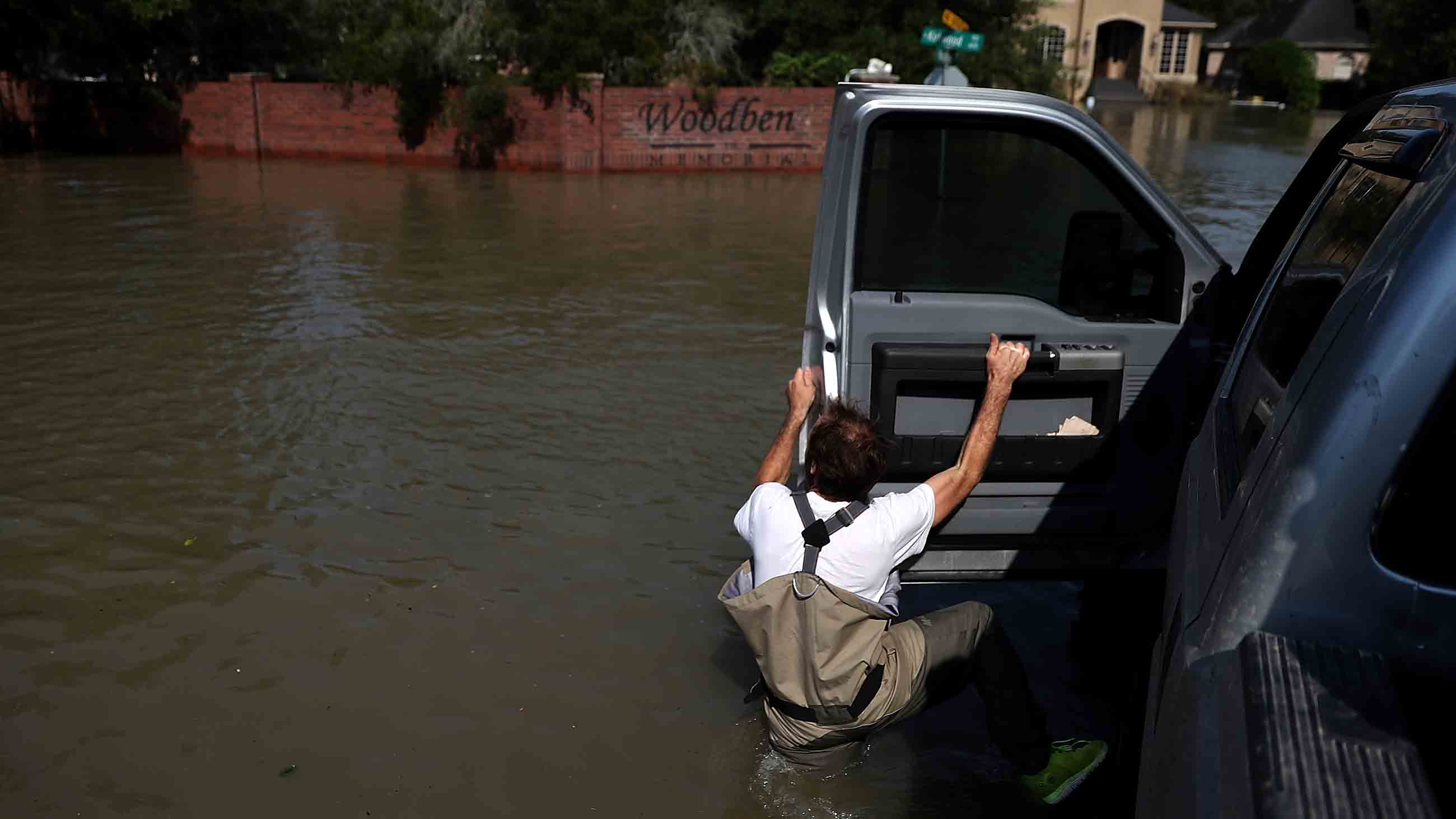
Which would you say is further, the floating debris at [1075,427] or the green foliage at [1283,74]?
the green foliage at [1283,74]

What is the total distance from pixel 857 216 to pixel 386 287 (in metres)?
9.08

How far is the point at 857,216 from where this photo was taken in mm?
4027

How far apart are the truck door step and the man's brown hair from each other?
1644 mm

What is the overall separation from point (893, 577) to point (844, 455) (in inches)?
19.6

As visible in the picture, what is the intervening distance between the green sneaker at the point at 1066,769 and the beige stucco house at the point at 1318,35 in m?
69.8

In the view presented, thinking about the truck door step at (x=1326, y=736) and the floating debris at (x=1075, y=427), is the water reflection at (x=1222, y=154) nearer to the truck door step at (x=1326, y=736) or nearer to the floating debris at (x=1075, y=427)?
the floating debris at (x=1075, y=427)

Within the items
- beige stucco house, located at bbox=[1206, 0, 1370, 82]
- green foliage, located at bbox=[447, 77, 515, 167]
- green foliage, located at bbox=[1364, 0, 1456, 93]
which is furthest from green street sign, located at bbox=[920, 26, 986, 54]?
beige stucco house, located at bbox=[1206, 0, 1370, 82]

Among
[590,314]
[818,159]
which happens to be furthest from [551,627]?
[818,159]

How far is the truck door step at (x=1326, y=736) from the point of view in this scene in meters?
1.59

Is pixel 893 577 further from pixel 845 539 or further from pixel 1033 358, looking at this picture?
pixel 1033 358

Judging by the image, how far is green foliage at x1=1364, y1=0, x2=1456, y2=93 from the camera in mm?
48031

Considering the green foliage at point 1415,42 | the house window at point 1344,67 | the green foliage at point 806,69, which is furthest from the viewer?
the house window at point 1344,67

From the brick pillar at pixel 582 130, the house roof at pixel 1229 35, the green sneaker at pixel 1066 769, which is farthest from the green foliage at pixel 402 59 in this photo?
the house roof at pixel 1229 35

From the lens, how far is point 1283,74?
59.3 m
